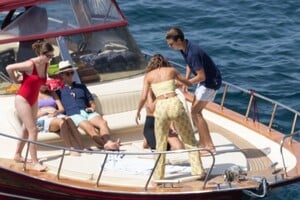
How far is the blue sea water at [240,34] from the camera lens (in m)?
19.6

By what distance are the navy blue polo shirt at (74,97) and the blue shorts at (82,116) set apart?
8 centimetres

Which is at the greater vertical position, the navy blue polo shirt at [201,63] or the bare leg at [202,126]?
the navy blue polo shirt at [201,63]

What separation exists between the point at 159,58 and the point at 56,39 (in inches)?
107

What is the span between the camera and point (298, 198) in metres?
14.2

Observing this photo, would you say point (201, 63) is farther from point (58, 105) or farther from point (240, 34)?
point (240, 34)

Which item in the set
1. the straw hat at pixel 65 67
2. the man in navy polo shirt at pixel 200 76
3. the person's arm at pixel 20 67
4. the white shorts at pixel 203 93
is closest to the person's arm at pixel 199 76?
the man in navy polo shirt at pixel 200 76

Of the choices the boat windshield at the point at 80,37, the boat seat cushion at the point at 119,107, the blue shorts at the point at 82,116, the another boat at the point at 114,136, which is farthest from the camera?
the boat windshield at the point at 80,37

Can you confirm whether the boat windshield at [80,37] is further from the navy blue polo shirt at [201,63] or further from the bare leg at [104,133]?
the navy blue polo shirt at [201,63]

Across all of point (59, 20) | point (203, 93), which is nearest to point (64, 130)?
point (203, 93)

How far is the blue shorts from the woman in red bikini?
98cm

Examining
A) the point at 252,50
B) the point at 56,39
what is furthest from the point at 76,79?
the point at 252,50

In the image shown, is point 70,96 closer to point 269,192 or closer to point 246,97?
point 269,192

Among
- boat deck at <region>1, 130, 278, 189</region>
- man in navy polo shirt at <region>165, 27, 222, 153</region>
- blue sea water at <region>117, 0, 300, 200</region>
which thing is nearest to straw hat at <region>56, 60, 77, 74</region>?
boat deck at <region>1, 130, 278, 189</region>

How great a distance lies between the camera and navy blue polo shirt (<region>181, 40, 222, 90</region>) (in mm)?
12266
